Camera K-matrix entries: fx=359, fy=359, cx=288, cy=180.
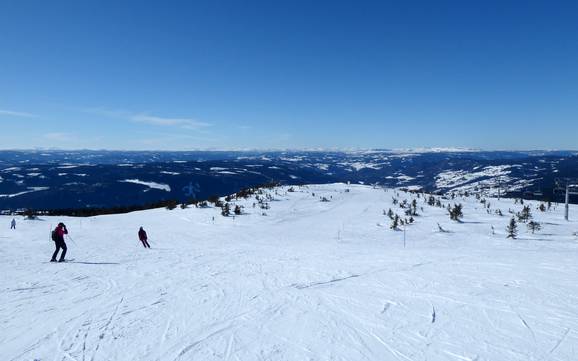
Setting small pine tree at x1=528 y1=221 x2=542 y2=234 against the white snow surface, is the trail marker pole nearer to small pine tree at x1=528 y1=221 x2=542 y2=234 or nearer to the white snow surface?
small pine tree at x1=528 y1=221 x2=542 y2=234

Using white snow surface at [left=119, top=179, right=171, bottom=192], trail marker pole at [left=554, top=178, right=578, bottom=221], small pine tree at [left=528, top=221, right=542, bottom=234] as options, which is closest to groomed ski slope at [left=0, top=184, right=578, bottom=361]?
small pine tree at [left=528, top=221, right=542, bottom=234]

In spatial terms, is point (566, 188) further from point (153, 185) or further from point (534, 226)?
point (153, 185)

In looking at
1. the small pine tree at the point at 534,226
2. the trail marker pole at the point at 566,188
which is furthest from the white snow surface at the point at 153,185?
the small pine tree at the point at 534,226

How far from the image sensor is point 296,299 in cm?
843

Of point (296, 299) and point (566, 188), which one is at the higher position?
point (566, 188)

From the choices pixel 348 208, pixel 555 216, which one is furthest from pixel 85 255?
pixel 555 216

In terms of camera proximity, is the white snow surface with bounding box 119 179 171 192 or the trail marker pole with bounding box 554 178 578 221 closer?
the trail marker pole with bounding box 554 178 578 221

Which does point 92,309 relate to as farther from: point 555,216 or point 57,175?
point 57,175

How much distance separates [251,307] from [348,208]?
2181 cm

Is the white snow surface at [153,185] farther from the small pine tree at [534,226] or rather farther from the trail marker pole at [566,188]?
the small pine tree at [534,226]

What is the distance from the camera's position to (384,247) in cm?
1648

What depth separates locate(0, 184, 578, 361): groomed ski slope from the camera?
19.3 ft

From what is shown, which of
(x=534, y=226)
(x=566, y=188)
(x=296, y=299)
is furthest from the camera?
(x=566, y=188)

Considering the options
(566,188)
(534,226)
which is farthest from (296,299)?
(566,188)
